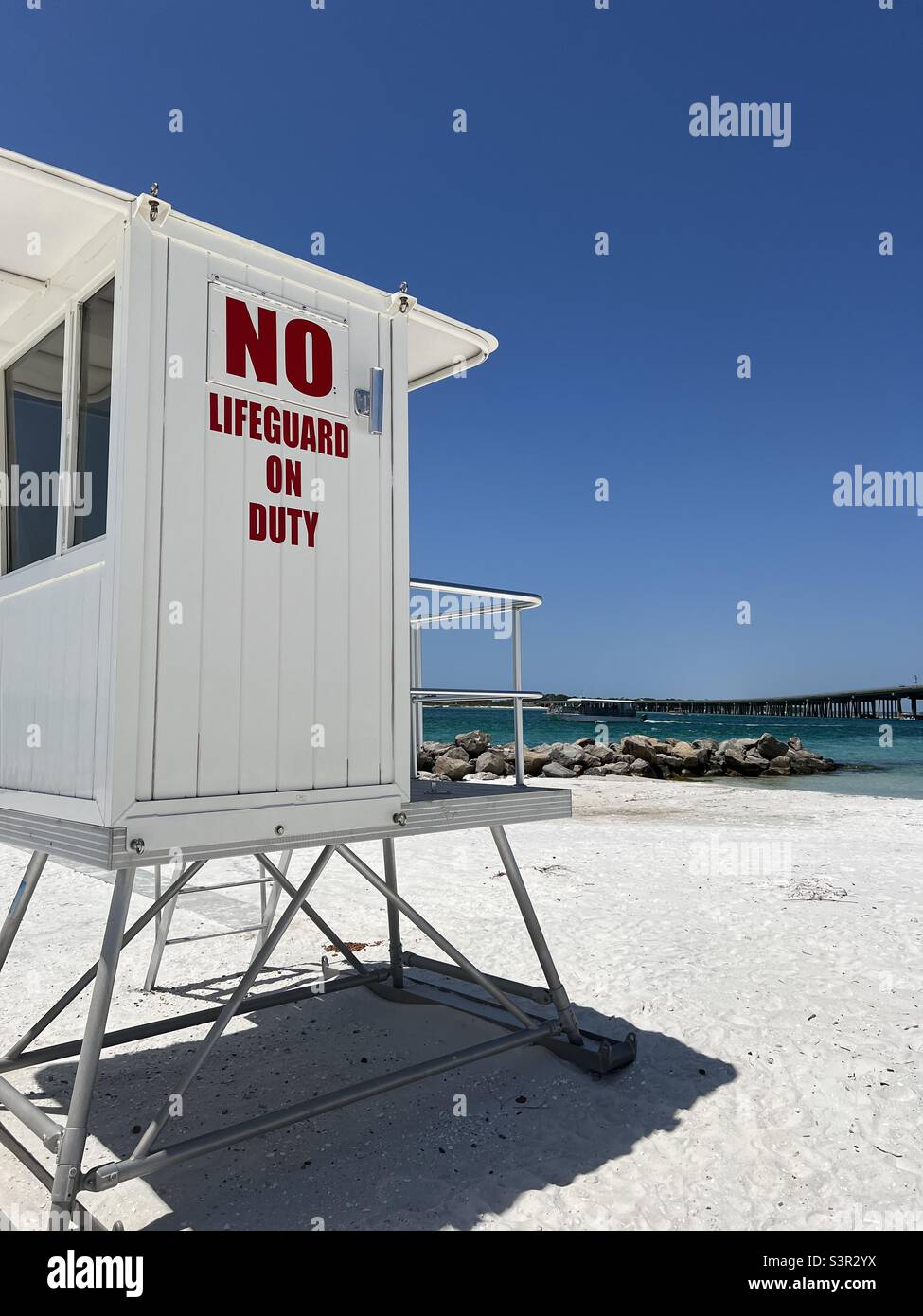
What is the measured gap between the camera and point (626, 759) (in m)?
28.4

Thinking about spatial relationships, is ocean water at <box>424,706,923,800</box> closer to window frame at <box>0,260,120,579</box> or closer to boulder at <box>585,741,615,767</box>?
boulder at <box>585,741,615,767</box>

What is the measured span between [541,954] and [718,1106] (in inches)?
46.6

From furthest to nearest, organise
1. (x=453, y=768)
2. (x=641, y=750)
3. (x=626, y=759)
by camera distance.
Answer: (x=641, y=750) < (x=626, y=759) < (x=453, y=768)

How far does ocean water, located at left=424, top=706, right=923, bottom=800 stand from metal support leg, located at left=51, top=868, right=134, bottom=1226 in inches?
124

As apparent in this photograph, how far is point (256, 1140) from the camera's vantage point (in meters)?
4.52

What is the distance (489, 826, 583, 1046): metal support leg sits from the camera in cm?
515

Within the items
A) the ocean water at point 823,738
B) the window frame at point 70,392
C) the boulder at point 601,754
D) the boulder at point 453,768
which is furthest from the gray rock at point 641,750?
the window frame at point 70,392

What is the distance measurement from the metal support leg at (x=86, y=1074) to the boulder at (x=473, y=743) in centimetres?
2491

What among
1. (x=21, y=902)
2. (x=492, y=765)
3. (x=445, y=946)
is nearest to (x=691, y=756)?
(x=492, y=765)

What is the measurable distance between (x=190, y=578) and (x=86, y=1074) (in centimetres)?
200

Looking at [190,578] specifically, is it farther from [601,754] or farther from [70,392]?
[601,754]

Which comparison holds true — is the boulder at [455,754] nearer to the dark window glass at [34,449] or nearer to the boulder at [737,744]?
the boulder at [737,744]

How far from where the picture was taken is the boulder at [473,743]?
28.9m

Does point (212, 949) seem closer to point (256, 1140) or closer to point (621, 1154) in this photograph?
point (256, 1140)
